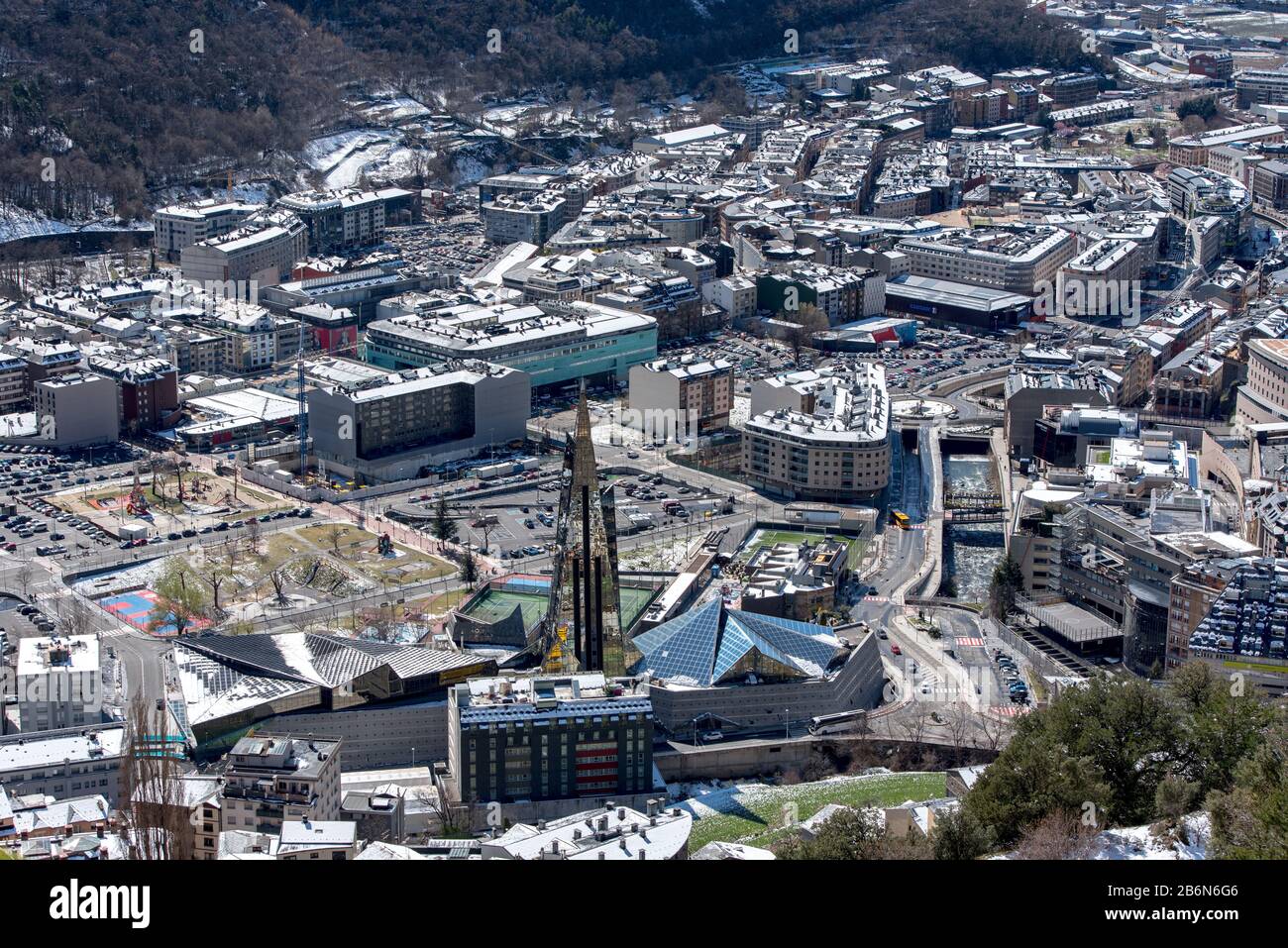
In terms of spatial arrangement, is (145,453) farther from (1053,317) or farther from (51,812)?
(1053,317)

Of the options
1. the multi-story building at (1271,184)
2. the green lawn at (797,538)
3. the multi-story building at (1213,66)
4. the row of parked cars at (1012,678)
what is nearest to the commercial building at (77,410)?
the green lawn at (797,538)

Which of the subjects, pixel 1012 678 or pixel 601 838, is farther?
pixel 1012 678

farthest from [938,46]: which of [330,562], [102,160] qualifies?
[330,562]

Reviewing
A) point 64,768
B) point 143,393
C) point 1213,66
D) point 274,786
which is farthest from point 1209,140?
point 274,786

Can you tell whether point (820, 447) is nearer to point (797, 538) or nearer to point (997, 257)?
point (797, 538)

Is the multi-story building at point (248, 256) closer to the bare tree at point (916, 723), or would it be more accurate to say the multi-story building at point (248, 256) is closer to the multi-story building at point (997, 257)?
the multi-story building at point (997, 257)
